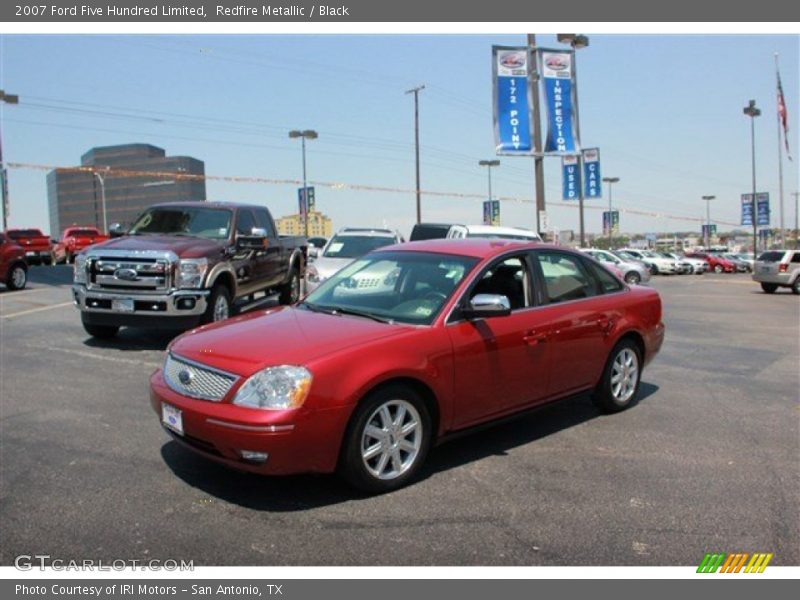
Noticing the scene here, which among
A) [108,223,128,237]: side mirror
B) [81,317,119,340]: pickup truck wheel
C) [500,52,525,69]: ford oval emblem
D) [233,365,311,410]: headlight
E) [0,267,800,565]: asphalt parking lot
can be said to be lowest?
[0,267,800,565]: asphalt parking lot

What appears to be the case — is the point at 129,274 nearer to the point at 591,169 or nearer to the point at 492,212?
the point at 591,169

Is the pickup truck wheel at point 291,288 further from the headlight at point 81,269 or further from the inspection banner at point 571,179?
the inspection banner at point 571,179

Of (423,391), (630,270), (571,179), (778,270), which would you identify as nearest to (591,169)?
(571,179)

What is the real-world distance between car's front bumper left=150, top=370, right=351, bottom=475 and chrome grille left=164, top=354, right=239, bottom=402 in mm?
66

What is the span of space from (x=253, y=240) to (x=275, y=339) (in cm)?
588

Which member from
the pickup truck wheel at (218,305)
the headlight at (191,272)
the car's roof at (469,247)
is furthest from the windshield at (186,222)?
the car's roof at (469,247)

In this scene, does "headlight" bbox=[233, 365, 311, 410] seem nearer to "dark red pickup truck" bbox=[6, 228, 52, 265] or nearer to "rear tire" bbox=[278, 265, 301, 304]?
"rear tire" bbox=[278, 265, 301, 304]

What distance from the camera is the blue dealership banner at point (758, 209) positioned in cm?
5653

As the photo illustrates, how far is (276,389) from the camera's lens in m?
3.90

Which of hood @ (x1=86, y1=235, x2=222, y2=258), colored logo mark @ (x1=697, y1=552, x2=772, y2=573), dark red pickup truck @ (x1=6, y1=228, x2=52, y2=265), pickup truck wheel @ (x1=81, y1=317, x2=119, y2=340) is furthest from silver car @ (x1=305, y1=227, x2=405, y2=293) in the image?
dark red pickup truck @ (x1=6, y1=228, x2=52, y2=265)

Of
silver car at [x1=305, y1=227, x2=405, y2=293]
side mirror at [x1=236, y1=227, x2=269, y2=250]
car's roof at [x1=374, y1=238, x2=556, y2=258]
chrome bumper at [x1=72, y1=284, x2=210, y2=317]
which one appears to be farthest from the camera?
silver car at [x1=305, y1=227, x2=405, y2=293]

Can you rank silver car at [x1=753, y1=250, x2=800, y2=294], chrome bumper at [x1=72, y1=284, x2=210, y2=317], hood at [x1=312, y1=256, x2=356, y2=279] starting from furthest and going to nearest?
silver car at [x1=753, y1=250, x2=800, y2=294], hood at [x1=312, y1=256, x2=356, y2=279], chrome bumper at [x1=72, y1=284, x2=210, y2=317]

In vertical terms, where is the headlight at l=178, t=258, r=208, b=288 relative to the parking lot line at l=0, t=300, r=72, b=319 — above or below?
above

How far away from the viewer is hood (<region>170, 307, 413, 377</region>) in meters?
4.05
